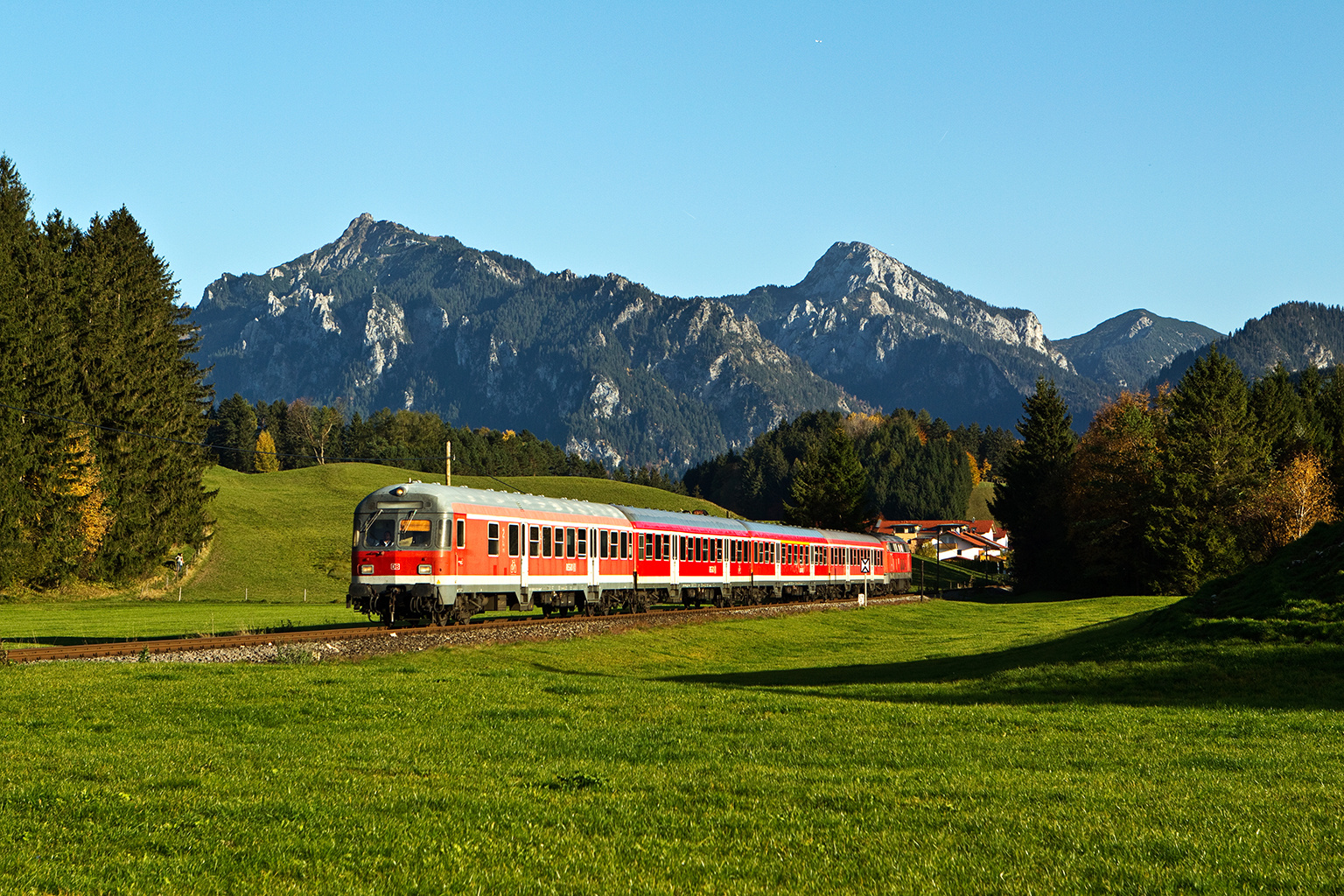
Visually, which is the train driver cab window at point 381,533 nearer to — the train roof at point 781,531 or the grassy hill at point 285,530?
the grassy hill at point 285,530

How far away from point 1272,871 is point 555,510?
31864mm

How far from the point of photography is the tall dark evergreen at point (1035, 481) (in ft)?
324

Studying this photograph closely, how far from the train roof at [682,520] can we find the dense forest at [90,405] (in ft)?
108

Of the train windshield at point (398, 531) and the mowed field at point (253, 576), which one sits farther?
the mowed field at point (253, 576)

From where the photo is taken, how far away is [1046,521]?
9819 centimetres

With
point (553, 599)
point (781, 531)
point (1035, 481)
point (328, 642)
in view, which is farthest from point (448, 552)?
point (1035, 481)

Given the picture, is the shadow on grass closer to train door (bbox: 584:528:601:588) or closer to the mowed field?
train door (bbox: 584:528:601:588)

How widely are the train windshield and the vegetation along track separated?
2426 millimetres

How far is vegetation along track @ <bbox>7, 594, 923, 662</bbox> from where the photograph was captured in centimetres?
2445

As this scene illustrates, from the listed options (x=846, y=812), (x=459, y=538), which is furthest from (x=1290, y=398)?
(x=846, y=812)

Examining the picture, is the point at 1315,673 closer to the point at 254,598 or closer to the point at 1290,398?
the point at 254,598

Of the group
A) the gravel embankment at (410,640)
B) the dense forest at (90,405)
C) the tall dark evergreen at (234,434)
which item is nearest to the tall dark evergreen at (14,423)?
the dense forest at (90,405)

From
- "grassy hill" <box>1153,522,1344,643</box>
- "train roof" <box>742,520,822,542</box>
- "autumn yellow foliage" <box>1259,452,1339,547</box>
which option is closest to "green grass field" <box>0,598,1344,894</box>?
"grassy hill" <box>1153,522,1344,643</box>

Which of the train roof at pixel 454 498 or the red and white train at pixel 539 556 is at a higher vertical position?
the train roof at pixel 454 498
